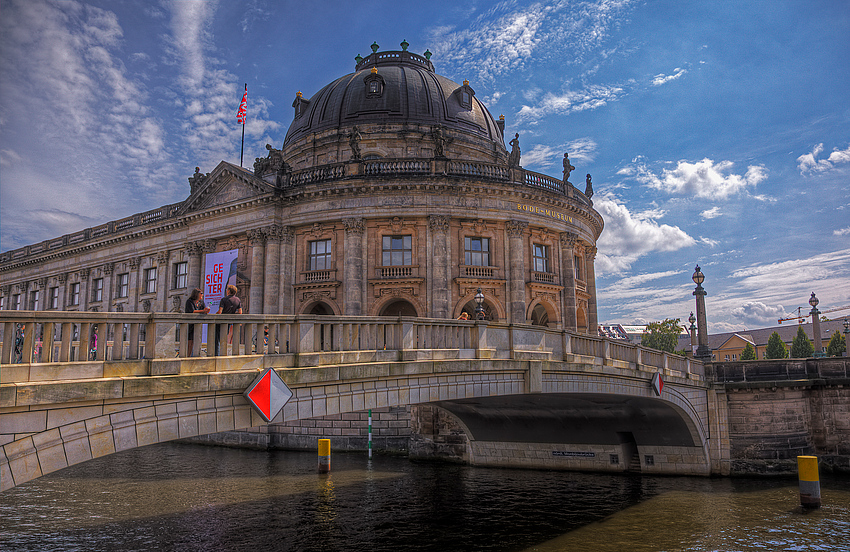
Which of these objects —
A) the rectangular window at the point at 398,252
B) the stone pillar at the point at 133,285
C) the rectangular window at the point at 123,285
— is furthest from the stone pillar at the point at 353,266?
the rectangular window at the point at 123,285

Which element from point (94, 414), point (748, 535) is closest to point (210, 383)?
point (94, 414)

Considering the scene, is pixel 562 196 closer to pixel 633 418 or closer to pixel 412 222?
pixel 412 222

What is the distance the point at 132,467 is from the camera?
29531 millimetres

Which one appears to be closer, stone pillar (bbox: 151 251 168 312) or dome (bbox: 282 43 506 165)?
stone pillar (bbox: 151 251 168 312)

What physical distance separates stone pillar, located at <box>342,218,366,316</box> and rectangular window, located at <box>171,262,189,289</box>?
1324 centimetres

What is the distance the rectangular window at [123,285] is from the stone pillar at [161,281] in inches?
177

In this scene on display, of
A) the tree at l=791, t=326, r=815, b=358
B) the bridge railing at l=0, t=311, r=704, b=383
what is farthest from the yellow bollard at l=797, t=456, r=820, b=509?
the tree at l=791, t=326, r=815, b=358

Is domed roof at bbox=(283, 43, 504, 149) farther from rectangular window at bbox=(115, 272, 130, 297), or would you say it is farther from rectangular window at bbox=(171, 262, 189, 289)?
rectangular window at bbox=(115, 272, 130, 297)

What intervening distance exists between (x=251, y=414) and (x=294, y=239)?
26946mm

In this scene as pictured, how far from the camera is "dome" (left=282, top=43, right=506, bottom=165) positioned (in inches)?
1657

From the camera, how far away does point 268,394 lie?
1042cm

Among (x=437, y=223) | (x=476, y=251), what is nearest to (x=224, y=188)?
(x=437, y=223)

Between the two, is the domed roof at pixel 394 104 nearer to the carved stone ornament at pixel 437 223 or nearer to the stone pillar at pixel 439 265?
the carved stone ornament at pixel 437 223

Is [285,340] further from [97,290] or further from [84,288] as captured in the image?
[84,288]
